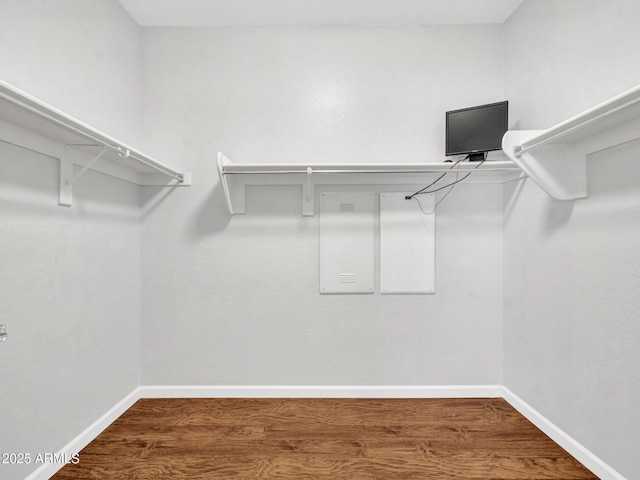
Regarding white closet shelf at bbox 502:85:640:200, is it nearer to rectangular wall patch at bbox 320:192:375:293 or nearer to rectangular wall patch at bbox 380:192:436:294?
rectangular wall patch at bbox 380:192:436:294

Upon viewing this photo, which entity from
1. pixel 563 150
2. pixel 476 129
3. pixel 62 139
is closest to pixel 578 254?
pixel 563 150

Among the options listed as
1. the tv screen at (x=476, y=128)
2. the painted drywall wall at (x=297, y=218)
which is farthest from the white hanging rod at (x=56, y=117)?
the tv screen at (x=476, y=128)

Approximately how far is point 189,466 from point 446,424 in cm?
142

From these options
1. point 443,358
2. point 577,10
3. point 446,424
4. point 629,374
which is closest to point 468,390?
point 443,358

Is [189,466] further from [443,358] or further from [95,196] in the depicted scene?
[443,358]

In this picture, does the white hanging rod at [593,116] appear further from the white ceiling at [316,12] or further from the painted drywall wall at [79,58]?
the painted drywall wall at [79,58]

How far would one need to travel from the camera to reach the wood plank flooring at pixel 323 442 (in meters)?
1.68

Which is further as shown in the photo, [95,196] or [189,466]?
[95,196]

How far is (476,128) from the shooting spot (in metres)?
2.22

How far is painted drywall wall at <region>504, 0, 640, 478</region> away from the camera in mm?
1518

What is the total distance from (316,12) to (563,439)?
2889mm

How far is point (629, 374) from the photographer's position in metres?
1.50

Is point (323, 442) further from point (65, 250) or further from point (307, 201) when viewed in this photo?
point (65, 250)

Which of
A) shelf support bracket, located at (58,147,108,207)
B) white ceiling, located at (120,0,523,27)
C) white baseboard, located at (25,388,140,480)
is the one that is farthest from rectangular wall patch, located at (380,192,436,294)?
white baseboard, located at (25,388,140,480)
